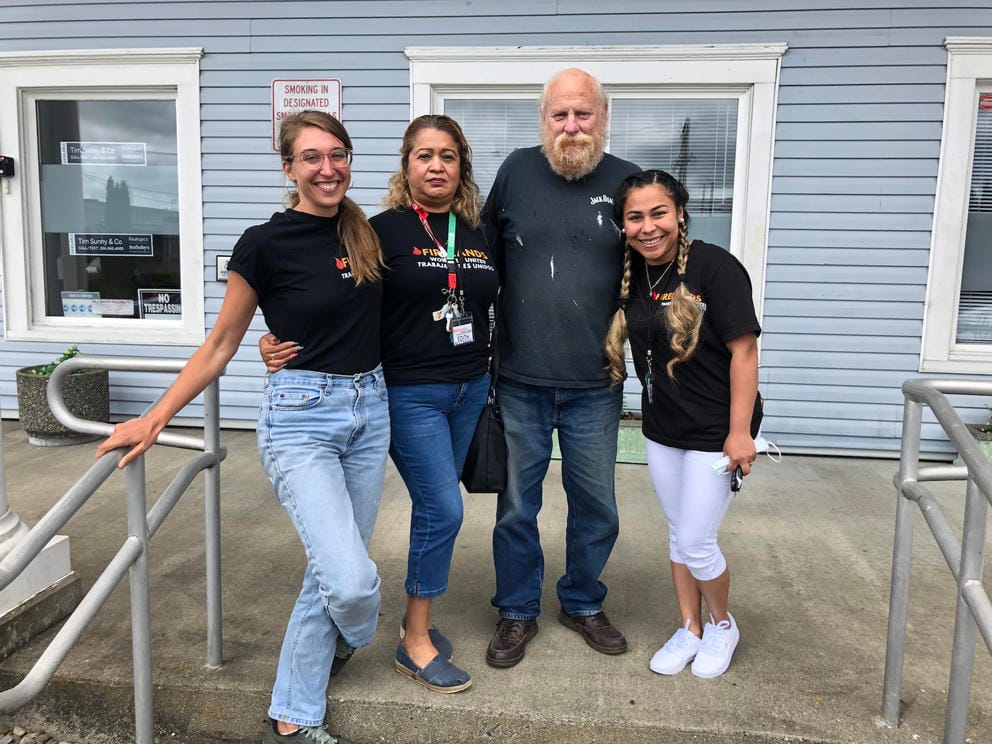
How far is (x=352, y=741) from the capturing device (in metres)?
2.16

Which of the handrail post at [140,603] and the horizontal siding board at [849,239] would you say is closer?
the handrail post at [140,603]

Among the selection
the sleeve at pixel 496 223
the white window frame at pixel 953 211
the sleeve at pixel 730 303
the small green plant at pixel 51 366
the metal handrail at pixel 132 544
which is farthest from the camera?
the small green plant at pixel 51 366

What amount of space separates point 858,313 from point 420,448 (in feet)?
12.9

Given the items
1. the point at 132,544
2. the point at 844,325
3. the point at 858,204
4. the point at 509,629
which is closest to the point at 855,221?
the point at 858,204

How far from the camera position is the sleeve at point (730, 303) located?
6.90 ft

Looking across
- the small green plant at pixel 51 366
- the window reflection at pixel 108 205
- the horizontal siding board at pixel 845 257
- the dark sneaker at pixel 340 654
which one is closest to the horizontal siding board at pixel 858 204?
the horizontal siding board at pixel 845 257

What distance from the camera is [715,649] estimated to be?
7.80 ft

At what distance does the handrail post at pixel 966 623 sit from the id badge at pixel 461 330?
138cm

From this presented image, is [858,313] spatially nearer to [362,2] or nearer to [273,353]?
[362,2]

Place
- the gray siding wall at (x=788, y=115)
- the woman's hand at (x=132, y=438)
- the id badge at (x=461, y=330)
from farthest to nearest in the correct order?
1. the gray siding wall at (x=788, y=115)
2. the id badge at (x=461, y=330)
3. the woman's hand at (x=132, y=438)

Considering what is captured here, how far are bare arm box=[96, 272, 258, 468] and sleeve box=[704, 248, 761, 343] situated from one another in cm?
129

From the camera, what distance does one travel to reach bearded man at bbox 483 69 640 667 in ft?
7.70

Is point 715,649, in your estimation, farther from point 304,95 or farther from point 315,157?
point 304,95

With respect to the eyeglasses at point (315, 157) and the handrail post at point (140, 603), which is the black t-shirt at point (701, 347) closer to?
the eyeglasses at point (315, 157)
